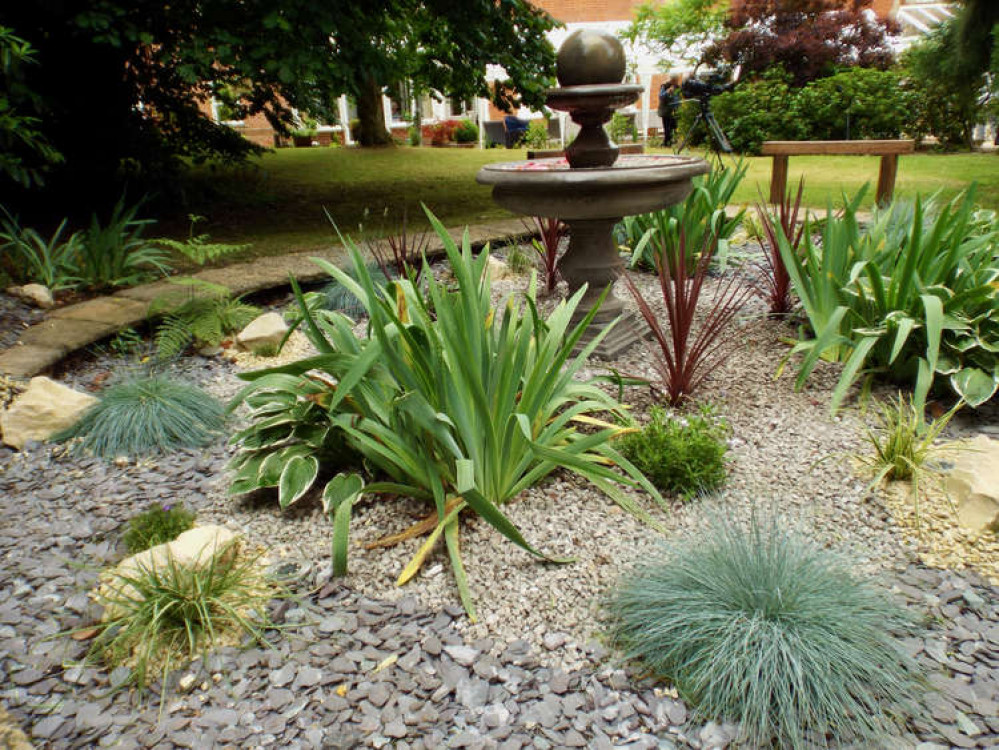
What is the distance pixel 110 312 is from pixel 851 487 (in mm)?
3540

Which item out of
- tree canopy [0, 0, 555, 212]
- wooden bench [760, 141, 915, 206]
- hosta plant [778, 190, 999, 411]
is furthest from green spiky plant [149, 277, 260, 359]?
wooden bench [760, 141, 915, 206]

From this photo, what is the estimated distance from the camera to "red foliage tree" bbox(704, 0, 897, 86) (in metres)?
13.7

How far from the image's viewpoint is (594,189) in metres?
3.07

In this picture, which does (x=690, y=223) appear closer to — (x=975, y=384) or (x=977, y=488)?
(x=975, y=384)

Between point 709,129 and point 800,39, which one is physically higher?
point 800,39

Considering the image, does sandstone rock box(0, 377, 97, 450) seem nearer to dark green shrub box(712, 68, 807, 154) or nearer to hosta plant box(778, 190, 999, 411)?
hosta plant box(778, 190, 999, 411)

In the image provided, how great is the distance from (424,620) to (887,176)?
6091 millimetres

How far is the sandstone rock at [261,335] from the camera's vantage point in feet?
11.6

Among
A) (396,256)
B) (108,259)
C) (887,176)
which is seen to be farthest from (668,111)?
(108,259)

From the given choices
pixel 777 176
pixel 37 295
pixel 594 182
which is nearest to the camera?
pixel 594 182

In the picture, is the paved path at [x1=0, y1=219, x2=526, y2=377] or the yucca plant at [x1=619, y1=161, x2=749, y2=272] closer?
the paved path at [x1=0, y1=219, x2=526, y2=377]

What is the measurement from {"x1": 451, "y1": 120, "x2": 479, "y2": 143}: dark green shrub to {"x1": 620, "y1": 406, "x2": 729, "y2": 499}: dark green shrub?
55.7 ft

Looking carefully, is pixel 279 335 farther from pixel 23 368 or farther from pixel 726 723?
pixel 726 723

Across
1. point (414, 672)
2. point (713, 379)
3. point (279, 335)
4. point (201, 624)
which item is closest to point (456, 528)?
point (414, 672)
